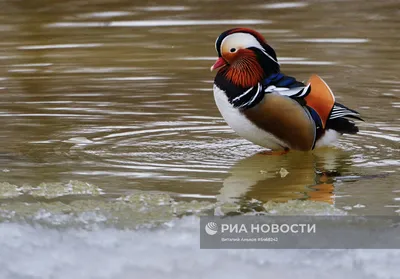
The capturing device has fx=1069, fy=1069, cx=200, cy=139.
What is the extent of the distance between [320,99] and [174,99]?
2.47m

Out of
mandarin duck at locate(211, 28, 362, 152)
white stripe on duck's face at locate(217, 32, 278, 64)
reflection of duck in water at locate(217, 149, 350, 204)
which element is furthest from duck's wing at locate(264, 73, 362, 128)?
reflection of duck in water at locate(217, 149, 350, 204)

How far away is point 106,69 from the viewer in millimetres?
11344

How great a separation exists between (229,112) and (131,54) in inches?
199

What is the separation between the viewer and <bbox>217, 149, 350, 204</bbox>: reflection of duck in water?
644 centimetres

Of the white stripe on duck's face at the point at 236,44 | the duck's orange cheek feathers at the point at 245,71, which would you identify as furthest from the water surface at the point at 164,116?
the white stripe on duck's face at the point at 236,44

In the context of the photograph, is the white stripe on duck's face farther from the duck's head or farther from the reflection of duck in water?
the reflection of duck in water

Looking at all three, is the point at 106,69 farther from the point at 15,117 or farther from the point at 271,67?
the point at 271,67

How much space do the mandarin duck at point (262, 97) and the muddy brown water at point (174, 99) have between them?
8.5 inches

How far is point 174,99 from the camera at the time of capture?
9.70m

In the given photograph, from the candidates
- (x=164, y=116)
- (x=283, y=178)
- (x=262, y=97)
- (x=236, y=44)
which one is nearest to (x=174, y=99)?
(x=164, y=116)

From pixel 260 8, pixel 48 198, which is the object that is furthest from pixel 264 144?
pixel 260 8

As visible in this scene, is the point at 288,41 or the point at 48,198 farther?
the point at 288,41

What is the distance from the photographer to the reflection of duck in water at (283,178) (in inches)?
254

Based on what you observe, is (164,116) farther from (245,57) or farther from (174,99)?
(245,57)
